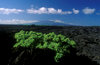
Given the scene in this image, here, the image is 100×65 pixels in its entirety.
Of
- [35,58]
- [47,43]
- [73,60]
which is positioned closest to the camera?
[35,58]

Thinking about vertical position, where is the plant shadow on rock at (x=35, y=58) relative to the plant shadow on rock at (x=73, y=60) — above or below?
above

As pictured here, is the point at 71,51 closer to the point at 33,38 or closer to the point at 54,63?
the point at 54,63

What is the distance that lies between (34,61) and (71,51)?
187cm

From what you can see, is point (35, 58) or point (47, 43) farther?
point (47, 43)

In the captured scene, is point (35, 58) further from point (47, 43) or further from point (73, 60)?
point (73, 60)

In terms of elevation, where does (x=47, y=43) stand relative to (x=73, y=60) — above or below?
above

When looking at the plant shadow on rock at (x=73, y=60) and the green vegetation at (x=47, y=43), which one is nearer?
the green vegetation at (x=47, y=43)

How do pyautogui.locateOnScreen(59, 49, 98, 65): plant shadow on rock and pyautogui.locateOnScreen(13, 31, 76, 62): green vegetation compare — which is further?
pyautogui.locateOnScreen(59, 49, 98, 65): plant shadow on rock

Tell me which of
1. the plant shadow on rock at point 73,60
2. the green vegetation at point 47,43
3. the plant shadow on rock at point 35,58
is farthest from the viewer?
the plant shadow on rock at point 73,60

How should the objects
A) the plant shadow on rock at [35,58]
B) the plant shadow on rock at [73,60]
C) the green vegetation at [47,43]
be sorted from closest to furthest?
the plant shadow on rock at [35,58], the green vegetation at [47,43], the plant shadow on rock at [73,60]

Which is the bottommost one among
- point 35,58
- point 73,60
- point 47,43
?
point 73,60

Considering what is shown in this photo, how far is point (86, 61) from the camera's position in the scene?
278 inches

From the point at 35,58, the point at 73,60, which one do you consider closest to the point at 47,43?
the point at 35,58

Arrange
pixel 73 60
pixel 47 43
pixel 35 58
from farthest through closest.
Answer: pixel 73 60 → pixel 47 43 → pixel 35 58
